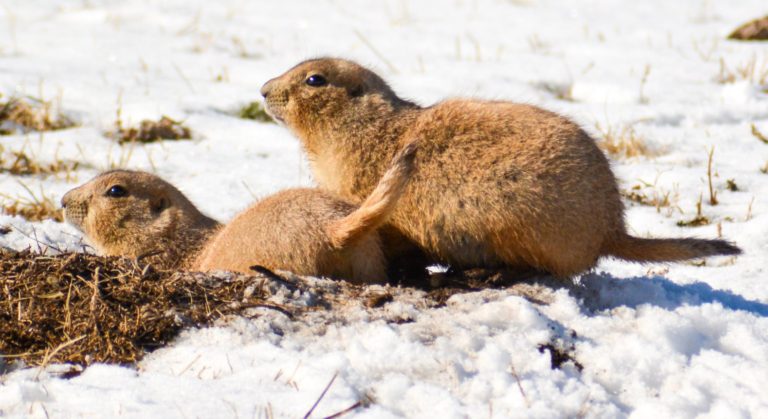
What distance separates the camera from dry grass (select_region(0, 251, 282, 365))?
15.0ft

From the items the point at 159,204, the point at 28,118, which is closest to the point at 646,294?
the point at 159,204

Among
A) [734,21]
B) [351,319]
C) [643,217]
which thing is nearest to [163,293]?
[351,319]

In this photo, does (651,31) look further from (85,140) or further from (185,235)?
(185,235)

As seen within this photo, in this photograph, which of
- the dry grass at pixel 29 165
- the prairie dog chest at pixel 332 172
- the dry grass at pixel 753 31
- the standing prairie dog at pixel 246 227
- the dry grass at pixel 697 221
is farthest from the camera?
the dry grass at pixel 753 31

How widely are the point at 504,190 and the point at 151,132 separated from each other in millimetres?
4565

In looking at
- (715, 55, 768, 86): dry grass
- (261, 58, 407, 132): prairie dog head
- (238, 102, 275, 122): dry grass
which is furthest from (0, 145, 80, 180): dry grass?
(715, 55, 768, 86): dry grass

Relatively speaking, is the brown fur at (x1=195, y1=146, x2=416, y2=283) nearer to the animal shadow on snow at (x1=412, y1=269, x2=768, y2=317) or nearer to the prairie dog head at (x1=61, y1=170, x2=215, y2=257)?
the animal shadow on snow at (x1=412, y1=269, x2=768, y2=317)

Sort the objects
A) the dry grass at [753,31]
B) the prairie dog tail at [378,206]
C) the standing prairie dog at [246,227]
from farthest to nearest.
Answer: the dry grass at [753,31], the standing prairie dog at [246,227], the prairie dog tail at [378,206]

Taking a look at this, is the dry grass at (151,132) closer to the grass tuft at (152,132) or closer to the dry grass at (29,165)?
the grass tuft at (152,132)

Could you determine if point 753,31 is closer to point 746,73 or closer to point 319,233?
point 746,73

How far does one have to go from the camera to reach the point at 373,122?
19.5ft

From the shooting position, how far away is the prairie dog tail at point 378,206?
4930mm

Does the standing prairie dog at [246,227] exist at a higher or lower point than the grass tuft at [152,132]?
higher

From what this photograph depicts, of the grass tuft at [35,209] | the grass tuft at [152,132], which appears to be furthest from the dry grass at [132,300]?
the grass tuft at [152,132]
